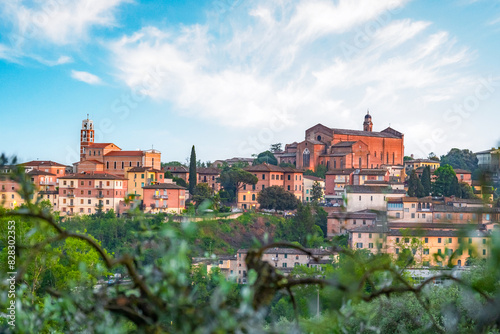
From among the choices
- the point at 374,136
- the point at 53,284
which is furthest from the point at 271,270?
the point at 374,136

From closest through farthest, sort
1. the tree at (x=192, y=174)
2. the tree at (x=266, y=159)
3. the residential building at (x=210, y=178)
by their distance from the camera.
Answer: the tree at (x=192, y=174), the residential building at (x=210, y=178), the tree at (x=266, y=159)

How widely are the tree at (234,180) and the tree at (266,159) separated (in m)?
11.8

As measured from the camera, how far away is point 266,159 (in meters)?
47.5

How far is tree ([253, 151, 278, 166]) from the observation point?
47.3 m

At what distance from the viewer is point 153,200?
30250mm

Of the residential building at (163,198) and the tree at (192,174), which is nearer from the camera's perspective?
the residential building at (163,198)

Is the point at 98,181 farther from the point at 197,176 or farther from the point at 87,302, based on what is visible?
the point at 87,302

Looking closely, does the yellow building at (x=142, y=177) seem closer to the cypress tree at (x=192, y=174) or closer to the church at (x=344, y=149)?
the cypress tree at (x=192, y=174)

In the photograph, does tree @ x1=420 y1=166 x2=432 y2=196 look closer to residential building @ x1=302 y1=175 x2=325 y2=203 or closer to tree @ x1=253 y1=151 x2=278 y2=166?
residential building @ x1=302 y1=175 x2=325 y2=203

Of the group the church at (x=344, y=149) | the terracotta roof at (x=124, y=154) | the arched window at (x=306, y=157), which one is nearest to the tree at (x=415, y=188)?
the church at (x=344, y=149)

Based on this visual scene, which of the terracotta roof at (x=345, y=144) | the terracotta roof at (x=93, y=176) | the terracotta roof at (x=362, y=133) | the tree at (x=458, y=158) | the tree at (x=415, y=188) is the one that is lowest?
the tree at (x=415, y=188)

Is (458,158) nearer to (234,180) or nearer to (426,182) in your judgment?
(426,182)

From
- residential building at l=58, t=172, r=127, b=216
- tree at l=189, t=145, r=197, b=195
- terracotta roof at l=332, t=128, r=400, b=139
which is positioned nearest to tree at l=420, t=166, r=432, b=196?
terracotta roof at l=332, t=128, r=400, b=139

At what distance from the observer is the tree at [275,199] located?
32.7m
